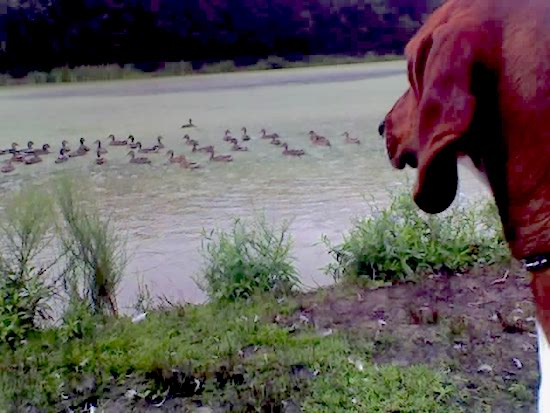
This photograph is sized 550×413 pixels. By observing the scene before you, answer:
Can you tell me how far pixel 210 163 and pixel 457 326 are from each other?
23.2 ft

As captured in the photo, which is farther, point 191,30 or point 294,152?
point 191,30

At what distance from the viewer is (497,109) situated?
178 centimetres

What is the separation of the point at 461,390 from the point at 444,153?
90.4 inches

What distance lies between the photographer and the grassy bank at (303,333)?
3.77m

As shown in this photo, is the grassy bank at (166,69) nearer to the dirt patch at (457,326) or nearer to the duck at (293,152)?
the duck at (293,152)

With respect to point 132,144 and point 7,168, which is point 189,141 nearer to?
point 132,144

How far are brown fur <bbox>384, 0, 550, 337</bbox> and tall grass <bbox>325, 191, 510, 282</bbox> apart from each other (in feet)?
11.7

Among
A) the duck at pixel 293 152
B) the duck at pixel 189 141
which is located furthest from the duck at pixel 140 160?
the duck at pixel 293 152

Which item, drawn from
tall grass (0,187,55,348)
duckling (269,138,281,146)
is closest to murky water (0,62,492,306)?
duckling (269,138,281,146)

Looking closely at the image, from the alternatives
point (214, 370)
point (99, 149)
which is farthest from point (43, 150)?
point (214, 370)

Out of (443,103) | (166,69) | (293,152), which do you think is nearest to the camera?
(443,103)

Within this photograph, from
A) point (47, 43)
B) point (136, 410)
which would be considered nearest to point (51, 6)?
point (47, 43)

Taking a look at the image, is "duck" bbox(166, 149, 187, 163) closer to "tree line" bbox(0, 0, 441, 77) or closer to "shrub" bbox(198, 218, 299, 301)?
"shrub" bbox(198, 218, 299, 301)

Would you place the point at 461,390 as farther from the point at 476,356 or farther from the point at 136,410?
the point at 136,410
